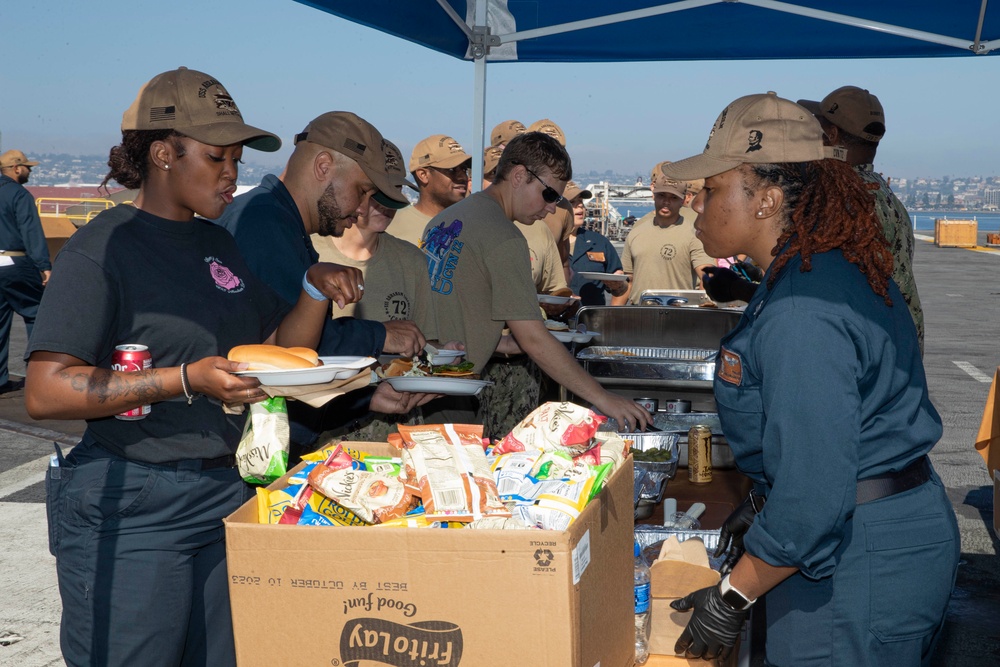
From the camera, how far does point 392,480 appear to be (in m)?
1.66

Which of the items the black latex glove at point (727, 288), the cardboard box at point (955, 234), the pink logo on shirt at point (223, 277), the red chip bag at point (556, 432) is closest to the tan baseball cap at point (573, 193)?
the black latex glove at point (727, 288)

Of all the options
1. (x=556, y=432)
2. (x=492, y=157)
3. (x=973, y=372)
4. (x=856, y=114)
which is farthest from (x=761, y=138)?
(x=973, y=372)

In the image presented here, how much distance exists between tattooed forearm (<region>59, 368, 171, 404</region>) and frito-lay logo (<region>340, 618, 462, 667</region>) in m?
0.74

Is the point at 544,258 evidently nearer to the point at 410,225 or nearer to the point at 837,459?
the point at 410,225

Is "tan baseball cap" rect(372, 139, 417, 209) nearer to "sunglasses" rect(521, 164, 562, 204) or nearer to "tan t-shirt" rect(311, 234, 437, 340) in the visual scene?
"tan t-shirt" rect(311, 234, 437, 340)

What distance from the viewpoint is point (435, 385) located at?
293 cm

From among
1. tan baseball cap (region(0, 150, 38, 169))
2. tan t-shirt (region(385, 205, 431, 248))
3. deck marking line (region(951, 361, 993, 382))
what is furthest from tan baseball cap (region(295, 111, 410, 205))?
deck marking line (region(951, 361, 993, 382))

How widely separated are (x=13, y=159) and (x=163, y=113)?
8828 mm

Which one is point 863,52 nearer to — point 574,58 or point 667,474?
point 574,58

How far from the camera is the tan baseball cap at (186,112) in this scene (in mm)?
2170

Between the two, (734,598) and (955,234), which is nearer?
(734,598)

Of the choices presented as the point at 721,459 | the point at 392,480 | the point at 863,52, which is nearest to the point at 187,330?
the point at 392,480

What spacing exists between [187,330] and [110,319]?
19 centimetres

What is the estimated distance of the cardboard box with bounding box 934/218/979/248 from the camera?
1561 inches
